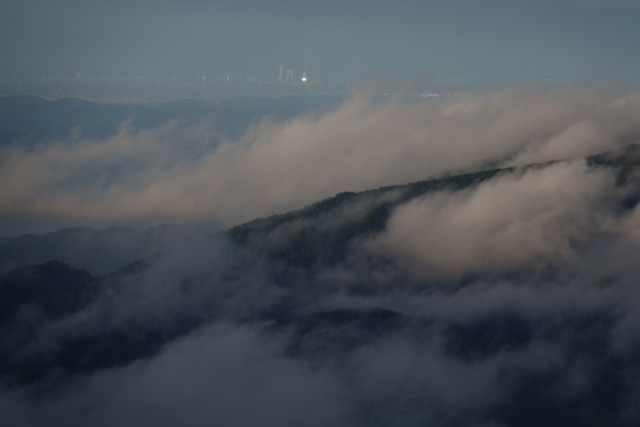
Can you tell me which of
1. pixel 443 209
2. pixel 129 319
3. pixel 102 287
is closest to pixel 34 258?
pixel 102 287

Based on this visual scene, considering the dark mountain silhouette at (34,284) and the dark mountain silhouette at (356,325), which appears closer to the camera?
the dark mountain silhouette at (356,325)

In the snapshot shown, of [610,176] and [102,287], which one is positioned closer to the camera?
[102,287]

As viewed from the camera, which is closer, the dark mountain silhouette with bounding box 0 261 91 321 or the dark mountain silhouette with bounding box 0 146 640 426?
the dark mountain silhouette with bounding box 0 146 640 426

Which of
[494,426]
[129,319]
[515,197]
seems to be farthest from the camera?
[515,197]

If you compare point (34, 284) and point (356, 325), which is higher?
point (356, 325)

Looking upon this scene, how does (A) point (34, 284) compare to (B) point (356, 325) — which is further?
(A) point (34, 284)

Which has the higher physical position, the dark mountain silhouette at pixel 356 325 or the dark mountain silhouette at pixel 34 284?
the dark mountain silhouette at pixel 356 325

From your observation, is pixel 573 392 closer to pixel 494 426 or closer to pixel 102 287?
pixel 494 426

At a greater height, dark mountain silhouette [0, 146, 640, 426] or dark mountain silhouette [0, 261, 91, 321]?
dark mountain silhouette [0, 146, 640, 426]

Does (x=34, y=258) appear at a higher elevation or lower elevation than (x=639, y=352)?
lower

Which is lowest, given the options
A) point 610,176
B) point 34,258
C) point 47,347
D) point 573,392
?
point 34,258

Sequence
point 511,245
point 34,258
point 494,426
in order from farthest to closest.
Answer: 1. point 34,258
2. point 511,245
3. point 494,426
